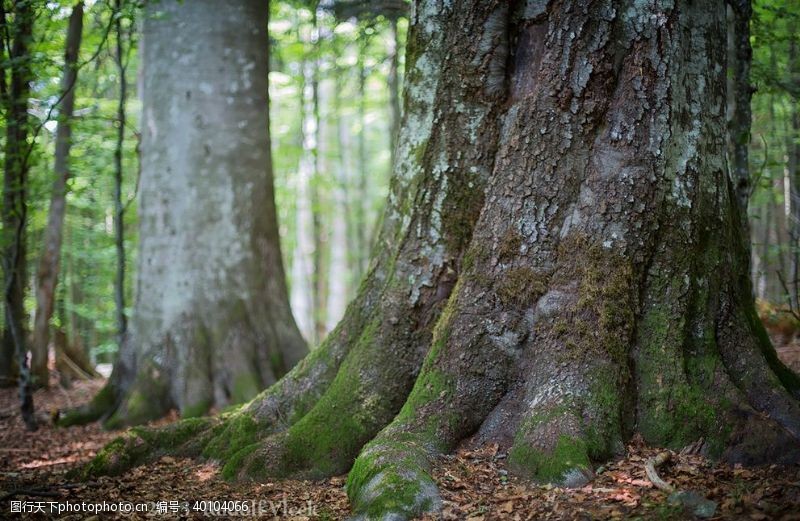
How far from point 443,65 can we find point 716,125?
75.1 inches

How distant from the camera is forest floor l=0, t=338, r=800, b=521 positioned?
2992 mm

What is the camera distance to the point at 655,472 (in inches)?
128

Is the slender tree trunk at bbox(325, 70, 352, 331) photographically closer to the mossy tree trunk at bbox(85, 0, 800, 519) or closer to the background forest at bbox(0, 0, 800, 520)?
the background forest at bbox(0, 0, 800, 520)

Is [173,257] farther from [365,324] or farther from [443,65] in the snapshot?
[443,65]

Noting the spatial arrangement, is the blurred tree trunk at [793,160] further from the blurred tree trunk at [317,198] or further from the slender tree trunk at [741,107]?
the blurred tree trunk at [317,198]

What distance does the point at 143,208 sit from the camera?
7.21m

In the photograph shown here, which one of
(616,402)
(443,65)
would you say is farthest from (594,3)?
(616,402)

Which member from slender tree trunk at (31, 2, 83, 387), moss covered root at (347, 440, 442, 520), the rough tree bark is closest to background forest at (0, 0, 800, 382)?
slender tree trunk at (31, 2, 83, 387)

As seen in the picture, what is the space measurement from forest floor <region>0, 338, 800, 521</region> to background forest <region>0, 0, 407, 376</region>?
13.1 ft

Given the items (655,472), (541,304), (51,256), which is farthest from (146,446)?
(51,256)

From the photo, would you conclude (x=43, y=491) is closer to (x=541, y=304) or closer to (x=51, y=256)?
(x=541, y=304)

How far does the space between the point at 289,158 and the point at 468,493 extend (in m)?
15.3

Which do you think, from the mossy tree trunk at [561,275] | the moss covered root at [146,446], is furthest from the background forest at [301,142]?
the moss covered root at [146,446]

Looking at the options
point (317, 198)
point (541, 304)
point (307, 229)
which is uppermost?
point (317, 198)
